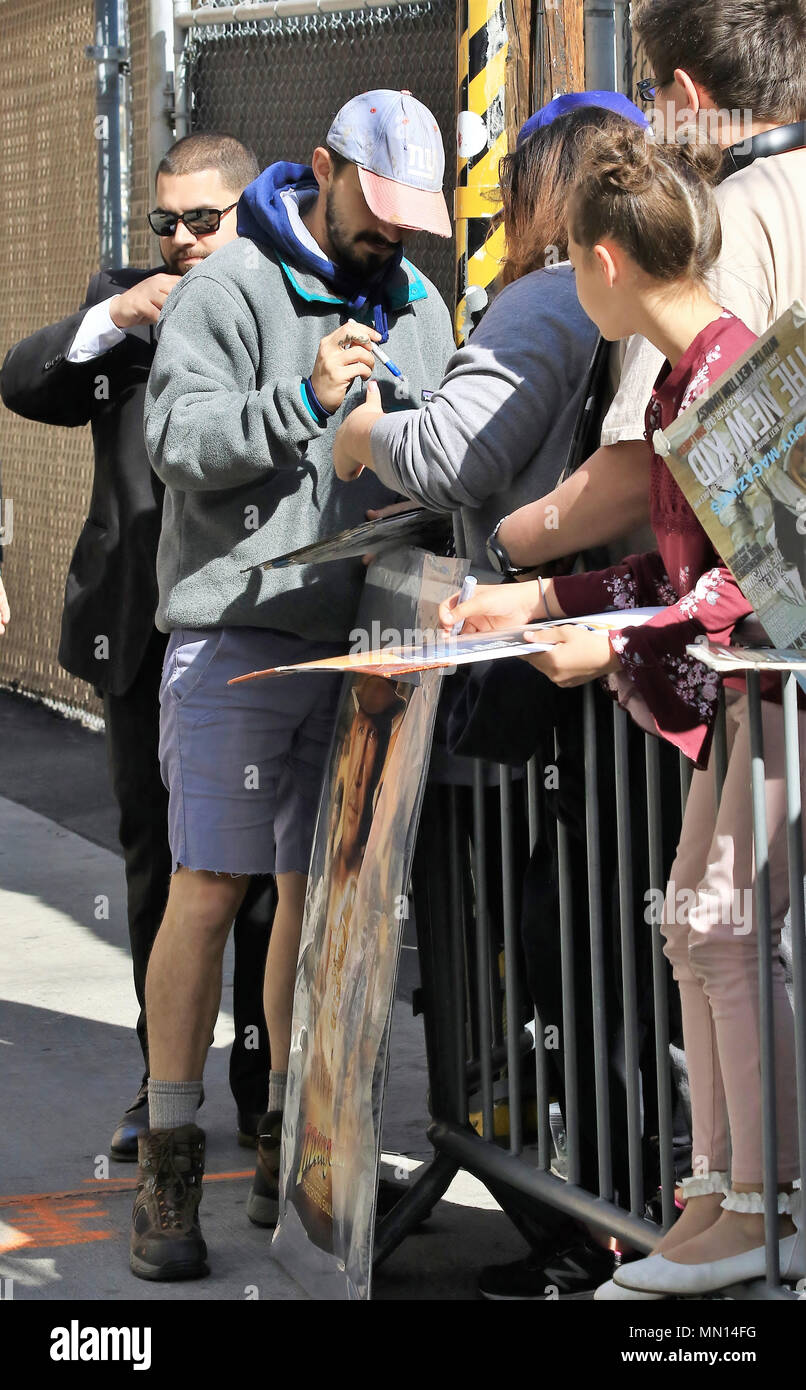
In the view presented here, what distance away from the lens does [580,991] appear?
306 centimetres

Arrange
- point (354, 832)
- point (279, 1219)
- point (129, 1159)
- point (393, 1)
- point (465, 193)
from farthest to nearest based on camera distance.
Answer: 1. point (393, 1)
2. point (465, 193)
3. point (129, 1159)
4. point (279, 1219)
5. point (354, 832)

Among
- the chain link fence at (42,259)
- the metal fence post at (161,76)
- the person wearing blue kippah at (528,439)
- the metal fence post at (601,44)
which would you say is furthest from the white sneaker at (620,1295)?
the chain link fence at (42,259)

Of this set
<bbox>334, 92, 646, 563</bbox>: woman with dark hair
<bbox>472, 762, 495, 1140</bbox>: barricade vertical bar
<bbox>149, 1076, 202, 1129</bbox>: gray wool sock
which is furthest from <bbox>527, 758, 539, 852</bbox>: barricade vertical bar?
<bbox>149, 1076, 202, 1129</bbox>: gray wool sock

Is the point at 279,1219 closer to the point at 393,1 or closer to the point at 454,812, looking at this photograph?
the point at 454,812

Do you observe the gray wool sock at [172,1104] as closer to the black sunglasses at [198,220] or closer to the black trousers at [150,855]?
the black trousers at [150,855]

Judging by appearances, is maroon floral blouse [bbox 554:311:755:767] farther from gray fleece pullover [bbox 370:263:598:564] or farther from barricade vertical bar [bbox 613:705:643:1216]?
gray fleece pullover [bbox 370:263:598:564]

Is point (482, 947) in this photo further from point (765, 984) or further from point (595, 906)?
point (765, 984)

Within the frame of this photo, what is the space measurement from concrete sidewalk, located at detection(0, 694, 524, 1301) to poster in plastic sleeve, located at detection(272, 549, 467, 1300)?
10.2 inches

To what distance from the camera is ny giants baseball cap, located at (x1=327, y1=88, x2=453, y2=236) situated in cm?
329

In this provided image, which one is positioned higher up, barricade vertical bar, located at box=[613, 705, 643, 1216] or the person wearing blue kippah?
the person wearing blue kippah

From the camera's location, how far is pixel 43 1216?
3660 millimetres

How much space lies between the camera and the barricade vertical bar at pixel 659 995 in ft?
9.00
